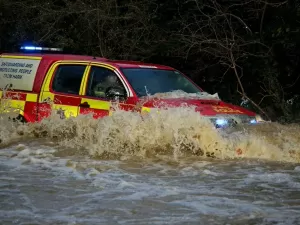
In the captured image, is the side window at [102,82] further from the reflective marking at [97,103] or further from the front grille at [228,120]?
the front grille at [228,120]

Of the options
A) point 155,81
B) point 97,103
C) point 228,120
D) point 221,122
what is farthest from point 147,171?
point 155,81

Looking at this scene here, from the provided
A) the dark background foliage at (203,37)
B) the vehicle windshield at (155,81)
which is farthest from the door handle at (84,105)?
the dark background foliage at (203,37)

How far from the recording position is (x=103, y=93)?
7496 mm

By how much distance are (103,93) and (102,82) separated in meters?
0.25

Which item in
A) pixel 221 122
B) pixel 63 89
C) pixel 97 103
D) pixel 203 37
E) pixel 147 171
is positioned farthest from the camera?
pixel 203 37

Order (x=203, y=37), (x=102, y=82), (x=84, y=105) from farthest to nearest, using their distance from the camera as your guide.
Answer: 1. (x=203, y=37)
2. (x=102, y=82)
3. (x=84, y=105)

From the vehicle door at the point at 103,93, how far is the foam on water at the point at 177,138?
0.20 meters

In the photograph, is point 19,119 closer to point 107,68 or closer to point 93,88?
point 93,88

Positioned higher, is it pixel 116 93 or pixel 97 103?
pixel 116 93

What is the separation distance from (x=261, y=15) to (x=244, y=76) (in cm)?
143

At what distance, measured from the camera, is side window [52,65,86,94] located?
7.96 meters

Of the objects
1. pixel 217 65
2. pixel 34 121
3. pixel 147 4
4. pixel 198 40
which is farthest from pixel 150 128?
pixel 147 4

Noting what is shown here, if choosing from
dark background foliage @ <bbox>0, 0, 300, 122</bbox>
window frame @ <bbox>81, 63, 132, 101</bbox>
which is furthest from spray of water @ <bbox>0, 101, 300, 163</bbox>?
dark background foliage @ <bbox>0, 0, 300, 122</bbox>

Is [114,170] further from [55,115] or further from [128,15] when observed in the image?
[128,15]
